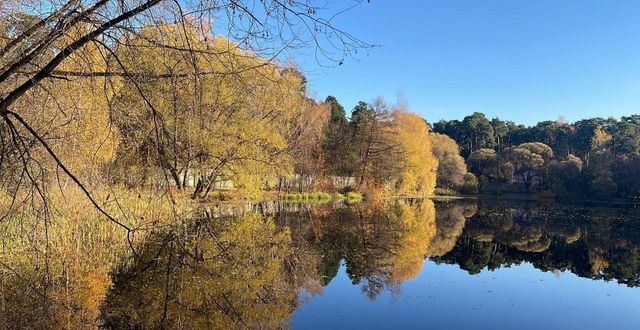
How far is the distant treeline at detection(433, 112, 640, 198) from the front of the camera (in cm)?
4656

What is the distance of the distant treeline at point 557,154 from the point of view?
46.6 metres

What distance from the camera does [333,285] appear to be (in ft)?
31.8

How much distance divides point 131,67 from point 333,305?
20.2 feet

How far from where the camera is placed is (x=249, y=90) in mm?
3648

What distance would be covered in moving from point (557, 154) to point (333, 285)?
61565 mm

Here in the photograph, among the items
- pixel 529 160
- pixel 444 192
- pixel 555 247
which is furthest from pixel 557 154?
pixel 555 247

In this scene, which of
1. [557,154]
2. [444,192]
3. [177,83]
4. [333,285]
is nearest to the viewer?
[177,83]

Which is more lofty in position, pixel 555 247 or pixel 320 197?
pixel 320 197

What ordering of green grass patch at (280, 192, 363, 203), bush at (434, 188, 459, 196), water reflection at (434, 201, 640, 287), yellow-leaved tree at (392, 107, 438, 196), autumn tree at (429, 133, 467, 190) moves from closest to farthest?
water reflection at (434, 201, 640, 287), green grass patch at (280, 192, 363, 203), yellow-leaved tree at (392, 107, 438, 196), autumn tree at (429, 133, 467, 190), bush at (434, 188, 459, 196)

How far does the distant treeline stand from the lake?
34.6m

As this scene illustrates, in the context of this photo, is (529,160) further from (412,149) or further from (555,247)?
(555,247)

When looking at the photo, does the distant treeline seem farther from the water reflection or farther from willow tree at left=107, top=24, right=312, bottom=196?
willow tree at left=107, top=24, right=312, bottom=196

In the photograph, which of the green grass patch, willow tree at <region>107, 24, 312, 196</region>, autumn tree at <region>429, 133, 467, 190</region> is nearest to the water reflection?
willow tree at <region>107, 24, 312, 196</region>

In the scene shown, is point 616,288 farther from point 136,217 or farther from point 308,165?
point 308,165
